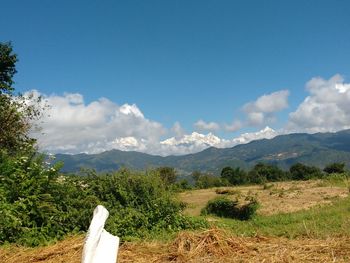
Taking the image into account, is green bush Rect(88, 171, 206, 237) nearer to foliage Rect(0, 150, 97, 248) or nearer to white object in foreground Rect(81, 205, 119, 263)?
foliage Rect(0, 150, 97, 248)

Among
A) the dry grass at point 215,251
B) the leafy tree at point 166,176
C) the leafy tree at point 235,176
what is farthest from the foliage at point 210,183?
the dry grass at point 215,251

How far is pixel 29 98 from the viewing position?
72.3 feet

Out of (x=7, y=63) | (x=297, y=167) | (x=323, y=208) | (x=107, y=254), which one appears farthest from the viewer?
(x=297, y=167)

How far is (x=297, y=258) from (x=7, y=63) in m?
19.0

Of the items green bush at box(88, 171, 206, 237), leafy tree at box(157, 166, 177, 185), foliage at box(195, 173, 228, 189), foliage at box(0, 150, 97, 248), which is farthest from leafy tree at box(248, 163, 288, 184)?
foliage at box(0, 150, 97, 248)

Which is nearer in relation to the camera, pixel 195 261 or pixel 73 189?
pixel 195 261

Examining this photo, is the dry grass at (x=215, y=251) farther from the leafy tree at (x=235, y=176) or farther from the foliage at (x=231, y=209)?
the leafy tree at (x=235, y=176)

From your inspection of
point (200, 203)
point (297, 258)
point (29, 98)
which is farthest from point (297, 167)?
point (297, 258)

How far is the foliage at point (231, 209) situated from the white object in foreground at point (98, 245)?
15.2 meters

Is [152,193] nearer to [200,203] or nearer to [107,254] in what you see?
[107,254]

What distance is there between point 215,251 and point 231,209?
1270 centimetres

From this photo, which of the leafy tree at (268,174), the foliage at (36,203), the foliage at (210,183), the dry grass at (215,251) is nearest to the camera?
the dry grass at (215,251)

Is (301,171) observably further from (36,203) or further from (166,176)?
(36,203)

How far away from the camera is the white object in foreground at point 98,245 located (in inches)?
119
